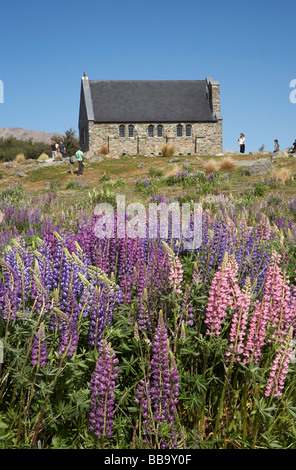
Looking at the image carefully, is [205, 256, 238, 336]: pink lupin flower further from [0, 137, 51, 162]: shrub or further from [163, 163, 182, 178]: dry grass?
[0, 137, 51, 162]: shrub

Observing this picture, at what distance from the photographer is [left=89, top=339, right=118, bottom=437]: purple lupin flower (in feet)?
7.03

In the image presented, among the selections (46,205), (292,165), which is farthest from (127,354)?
(292,165)

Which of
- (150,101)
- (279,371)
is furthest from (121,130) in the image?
(279,371)

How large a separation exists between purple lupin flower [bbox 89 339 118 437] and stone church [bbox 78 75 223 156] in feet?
145

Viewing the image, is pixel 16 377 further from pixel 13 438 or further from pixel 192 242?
pixel 192 242

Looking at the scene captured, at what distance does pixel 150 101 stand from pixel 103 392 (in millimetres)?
50130

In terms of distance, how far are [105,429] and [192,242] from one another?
2519 mm

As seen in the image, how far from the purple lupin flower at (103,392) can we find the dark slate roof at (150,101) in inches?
1810

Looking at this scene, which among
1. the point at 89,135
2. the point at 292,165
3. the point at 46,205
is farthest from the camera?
the point at 89,135

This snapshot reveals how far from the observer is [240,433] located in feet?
8.36

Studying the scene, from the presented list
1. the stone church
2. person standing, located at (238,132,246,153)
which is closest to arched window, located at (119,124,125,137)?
the stone church

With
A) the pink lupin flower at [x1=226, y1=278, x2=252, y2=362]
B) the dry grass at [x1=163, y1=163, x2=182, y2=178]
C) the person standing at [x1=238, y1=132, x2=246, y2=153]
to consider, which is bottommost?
the pink lupin flower at [x1=226, y1=278, x2=252, y2=362]

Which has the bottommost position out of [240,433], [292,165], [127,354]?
[240,433]

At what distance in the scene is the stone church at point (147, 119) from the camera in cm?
4625
